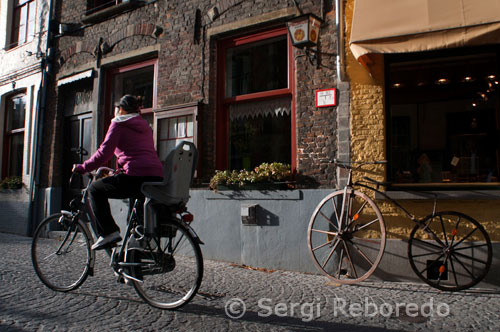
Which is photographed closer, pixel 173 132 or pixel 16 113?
pixel 173 132

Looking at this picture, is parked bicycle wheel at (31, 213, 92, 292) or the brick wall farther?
the brick wall

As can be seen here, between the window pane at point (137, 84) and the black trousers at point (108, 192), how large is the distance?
4.15 meters

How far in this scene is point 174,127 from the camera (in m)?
6.98

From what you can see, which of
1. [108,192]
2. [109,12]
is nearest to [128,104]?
[108,192]

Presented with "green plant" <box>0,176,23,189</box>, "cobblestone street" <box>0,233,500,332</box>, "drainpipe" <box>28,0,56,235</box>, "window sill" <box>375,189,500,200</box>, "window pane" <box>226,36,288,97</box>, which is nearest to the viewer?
"cobblestone street" <box>0,233,500,332</box>

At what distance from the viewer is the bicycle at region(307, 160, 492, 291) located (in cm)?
427

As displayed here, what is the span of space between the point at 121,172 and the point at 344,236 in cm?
259

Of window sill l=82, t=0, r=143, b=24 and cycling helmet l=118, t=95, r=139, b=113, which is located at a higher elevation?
window sill l=82, t=0, r=143, b=24

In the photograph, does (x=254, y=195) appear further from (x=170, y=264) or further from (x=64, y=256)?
(x=64, y=256)

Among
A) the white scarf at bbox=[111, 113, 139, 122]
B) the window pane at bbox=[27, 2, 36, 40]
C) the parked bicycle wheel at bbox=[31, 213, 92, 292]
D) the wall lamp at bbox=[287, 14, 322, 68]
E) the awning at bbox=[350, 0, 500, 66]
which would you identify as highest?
the window pane at bbox=[27, 2, 36, 40]

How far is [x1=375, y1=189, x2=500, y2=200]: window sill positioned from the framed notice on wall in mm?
1405

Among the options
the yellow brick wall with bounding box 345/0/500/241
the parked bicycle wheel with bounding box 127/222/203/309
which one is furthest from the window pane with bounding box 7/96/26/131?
the yellow brick wall with bounding box 345/0/500/241

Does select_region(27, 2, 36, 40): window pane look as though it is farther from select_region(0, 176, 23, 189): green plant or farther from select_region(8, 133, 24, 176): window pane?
select_region(0, 176, 23, 189): green plant

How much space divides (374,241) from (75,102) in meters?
7.31
